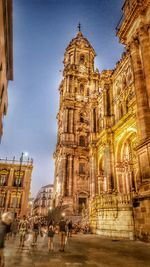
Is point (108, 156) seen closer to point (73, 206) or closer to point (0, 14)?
point (73, 206)

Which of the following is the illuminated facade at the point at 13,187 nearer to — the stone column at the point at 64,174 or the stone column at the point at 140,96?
the stone column at the point at 64,174

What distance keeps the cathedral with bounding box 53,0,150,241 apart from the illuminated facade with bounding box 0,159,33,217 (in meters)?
11.8

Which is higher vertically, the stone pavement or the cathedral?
the cathedral

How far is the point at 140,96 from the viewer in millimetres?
16047

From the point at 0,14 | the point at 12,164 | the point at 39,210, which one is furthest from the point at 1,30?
the point at 39,210

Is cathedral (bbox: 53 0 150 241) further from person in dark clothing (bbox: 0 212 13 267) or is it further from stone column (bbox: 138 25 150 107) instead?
person in dark clothing (bbox: 0 212 13 267)

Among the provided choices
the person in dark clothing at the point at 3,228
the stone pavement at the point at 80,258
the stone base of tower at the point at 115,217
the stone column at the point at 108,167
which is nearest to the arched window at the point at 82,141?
the stone column at the point at 108,167

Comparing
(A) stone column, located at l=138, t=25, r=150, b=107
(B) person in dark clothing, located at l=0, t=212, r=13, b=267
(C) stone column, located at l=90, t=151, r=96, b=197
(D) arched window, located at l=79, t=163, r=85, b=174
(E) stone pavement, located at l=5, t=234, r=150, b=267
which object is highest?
(A) stone column, located at l=138, t=25, r=150, b=107

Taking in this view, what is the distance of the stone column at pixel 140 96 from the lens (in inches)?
585

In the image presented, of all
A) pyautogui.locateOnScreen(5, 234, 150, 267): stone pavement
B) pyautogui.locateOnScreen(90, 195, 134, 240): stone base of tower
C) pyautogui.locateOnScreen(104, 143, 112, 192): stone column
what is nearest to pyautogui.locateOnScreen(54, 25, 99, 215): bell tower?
pyautogui.locateOnScreen(104, 143, 112, 192): stone column

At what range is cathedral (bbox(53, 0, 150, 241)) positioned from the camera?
50.2 feet

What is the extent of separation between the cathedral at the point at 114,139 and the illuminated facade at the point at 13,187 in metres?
11.8

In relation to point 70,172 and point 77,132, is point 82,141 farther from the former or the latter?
point 70,172

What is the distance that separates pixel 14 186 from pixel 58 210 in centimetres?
1681
